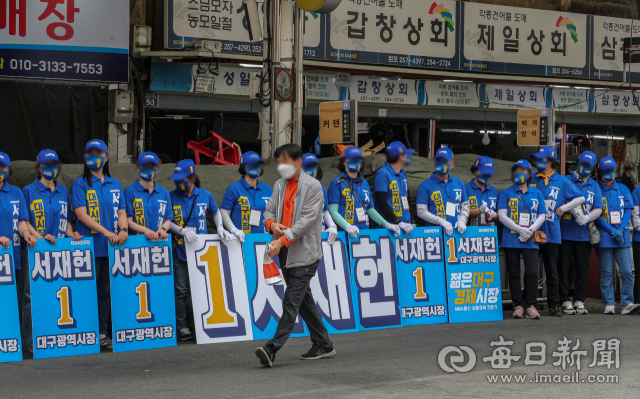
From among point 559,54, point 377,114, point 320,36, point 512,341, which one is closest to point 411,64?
point 377,114

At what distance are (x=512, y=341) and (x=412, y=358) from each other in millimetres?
1434

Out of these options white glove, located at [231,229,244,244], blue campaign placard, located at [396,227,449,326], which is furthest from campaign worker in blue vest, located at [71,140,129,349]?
blue campaign placard, located at [396,227,449,326]

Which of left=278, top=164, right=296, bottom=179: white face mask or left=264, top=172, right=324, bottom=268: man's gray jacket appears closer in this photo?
left=264, top=172, right=324, bottom=268: man's gray jacket

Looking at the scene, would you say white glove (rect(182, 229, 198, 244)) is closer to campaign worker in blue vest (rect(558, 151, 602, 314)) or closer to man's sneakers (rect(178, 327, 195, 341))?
man's sneakers (rect(178, 327, 195, 341))

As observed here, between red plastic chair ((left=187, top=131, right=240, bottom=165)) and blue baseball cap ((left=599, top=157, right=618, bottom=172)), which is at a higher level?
red plastic chair ((left=187, top=131, right=240, bottom=165))

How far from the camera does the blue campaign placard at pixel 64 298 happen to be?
702 centimetres

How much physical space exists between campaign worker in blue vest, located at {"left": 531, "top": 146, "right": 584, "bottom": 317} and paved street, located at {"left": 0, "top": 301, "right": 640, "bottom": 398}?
1.53 metres

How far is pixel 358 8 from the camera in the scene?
16734 mm

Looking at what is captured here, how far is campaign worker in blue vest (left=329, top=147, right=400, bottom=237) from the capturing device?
8711mm

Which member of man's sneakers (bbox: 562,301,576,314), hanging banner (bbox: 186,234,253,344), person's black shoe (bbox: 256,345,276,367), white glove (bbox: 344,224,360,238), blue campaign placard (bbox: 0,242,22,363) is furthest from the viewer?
man's sneakers (bbox: 562,301,576,314)

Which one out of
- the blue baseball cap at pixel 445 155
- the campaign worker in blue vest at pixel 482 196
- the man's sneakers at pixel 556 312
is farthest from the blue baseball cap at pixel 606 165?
the blue baseball cap at pixel 445 155

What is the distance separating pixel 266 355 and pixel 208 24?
9.79 m

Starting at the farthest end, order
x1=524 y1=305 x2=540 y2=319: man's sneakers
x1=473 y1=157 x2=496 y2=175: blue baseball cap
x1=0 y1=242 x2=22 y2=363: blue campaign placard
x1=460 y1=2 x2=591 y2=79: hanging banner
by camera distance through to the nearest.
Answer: x1=460 y1=2 x2=591 y2=79: hanging banner → x1=473 y1=157 x2=496 y2=175: blue baseball cap → x1=524 y1=305 x2=540 y2=319: man's sneakers → x1=0 y1=242 x2=22 y2=363: blue campaign placard

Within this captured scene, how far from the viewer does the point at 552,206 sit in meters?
9.81
